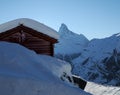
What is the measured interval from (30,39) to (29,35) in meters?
0.25

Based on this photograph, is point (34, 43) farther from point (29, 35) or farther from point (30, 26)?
point (30, 26)

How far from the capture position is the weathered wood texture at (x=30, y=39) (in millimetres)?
18016

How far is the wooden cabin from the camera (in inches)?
709

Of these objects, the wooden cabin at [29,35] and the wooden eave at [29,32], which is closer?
the wooden eave at [29,32]

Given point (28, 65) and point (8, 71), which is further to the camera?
point (28, 65)

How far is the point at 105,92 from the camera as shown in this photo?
2214 cm

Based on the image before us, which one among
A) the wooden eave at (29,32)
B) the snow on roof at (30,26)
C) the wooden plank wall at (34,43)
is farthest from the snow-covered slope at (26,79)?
the snow on roof at (30,26)

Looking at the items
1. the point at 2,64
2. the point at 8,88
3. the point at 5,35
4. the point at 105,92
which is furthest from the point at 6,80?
the point at 105,92

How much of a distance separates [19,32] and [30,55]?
10698 millimetres

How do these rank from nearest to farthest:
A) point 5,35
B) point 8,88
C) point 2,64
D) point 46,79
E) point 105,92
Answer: point 8,88
point 46,79
point 2,64
point 5,35
point 105,92

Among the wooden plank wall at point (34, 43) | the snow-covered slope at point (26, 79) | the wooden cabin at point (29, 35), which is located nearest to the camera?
the snow-covered slope at point (26, 79)

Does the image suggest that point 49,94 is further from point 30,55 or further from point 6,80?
point 30,55

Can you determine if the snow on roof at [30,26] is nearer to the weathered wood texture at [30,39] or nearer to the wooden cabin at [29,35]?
the wooden cabin at [29,35]

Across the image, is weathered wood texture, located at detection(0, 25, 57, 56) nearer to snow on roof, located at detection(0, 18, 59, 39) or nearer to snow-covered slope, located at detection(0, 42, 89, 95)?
snow on roof, located at detection(0, 18, 59, 39)
